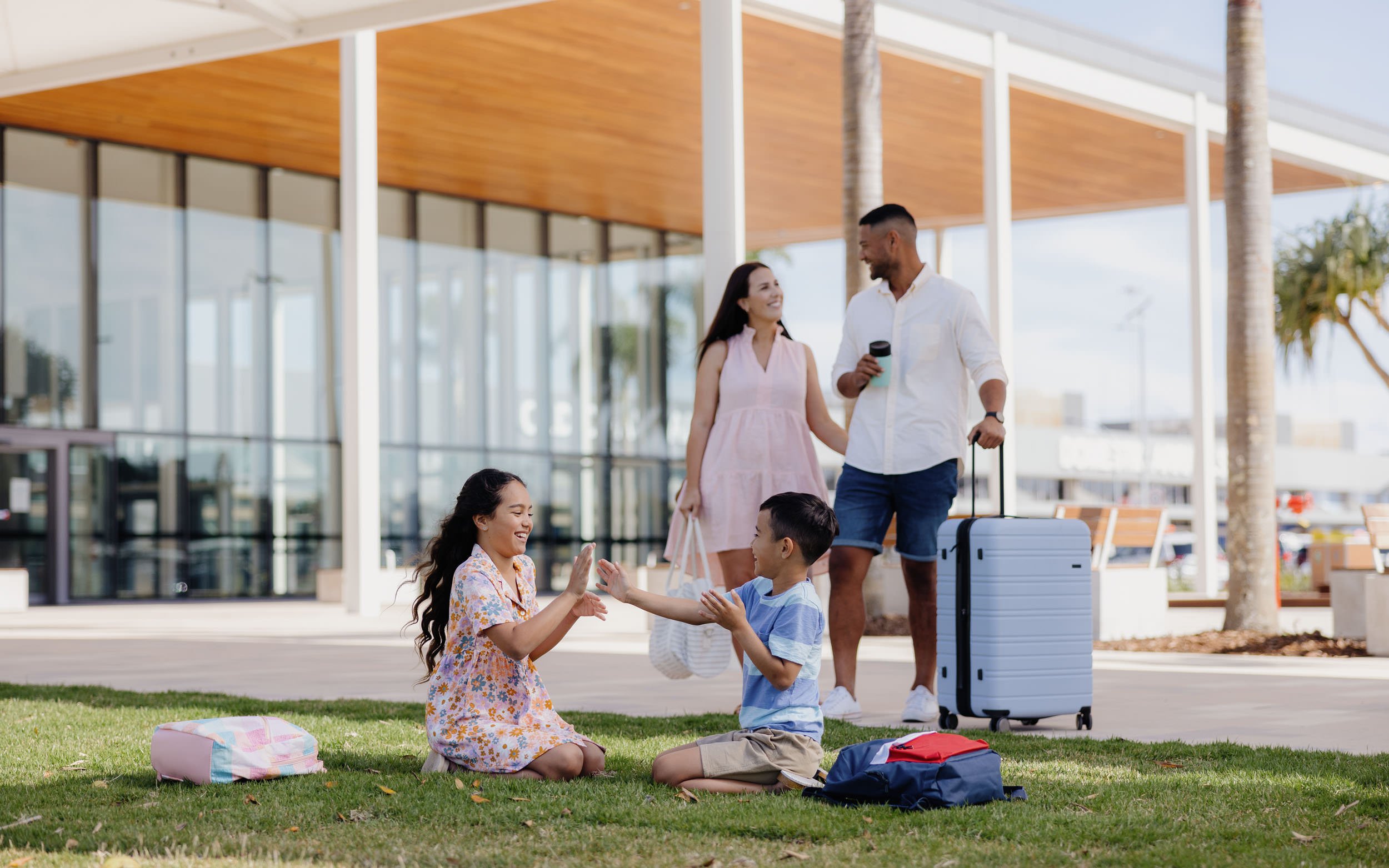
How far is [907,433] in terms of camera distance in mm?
6027


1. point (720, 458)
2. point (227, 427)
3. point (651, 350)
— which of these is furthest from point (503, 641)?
point (651, 350)

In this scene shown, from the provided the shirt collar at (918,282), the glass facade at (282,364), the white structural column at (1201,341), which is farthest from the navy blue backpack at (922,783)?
the glass facade at (282,364)

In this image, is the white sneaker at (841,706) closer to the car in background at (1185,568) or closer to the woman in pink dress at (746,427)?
the woman in pink dress at (746,427)

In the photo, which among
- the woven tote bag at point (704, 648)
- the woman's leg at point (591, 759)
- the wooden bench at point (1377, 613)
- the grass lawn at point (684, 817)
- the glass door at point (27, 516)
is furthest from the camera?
the glass door at point (27, 516)

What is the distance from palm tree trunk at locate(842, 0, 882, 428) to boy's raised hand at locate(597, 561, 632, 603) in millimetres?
7144

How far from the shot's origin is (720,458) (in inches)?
241

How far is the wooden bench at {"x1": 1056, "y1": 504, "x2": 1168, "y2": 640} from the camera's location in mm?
10742

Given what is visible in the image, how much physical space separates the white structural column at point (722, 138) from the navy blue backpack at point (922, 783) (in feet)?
25.8

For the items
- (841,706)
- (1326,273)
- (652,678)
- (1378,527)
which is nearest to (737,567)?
(841,706)

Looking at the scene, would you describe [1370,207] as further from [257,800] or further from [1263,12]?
[257,800]

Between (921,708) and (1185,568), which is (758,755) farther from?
(1185,568)

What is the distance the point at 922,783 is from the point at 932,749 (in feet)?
0.47

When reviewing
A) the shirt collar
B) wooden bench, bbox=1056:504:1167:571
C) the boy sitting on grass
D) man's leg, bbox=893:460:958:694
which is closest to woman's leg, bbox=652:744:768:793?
the boy sitting on grass

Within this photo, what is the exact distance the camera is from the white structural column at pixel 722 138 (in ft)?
39.1
